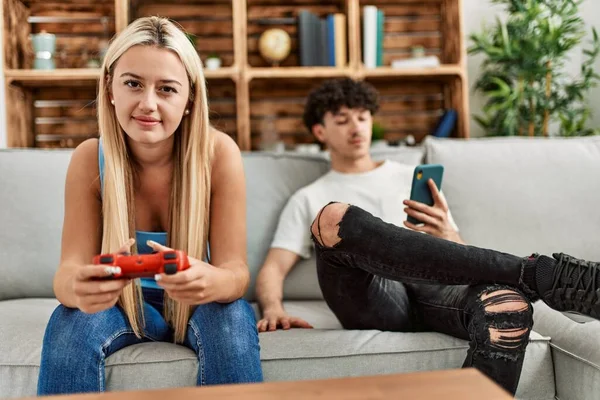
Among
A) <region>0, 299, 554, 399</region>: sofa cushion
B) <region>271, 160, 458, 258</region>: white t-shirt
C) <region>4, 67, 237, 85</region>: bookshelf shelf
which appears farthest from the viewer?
<region>4, 67, 237, 85</region>: bookshelf shelf

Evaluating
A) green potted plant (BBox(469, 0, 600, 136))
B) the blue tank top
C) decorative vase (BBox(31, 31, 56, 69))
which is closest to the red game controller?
the blue tank top

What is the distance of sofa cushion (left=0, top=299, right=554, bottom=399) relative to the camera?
1159mm

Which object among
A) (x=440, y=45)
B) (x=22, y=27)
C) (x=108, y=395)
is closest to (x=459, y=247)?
(x=108, y=395)

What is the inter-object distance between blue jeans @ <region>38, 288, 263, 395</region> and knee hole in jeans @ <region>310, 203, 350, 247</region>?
21cm

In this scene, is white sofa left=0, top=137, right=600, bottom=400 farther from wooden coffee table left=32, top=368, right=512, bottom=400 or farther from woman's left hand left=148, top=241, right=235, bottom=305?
wooden coffee table left=32, top=368, right=512, bottom=400

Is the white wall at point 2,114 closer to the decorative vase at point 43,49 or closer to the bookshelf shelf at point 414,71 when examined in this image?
the decorative vase at point 43,49

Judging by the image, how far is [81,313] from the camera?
3.69 ft

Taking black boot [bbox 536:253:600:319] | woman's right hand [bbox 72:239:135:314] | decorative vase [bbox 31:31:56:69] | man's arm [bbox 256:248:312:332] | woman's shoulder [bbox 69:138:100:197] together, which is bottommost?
man's arm [bbox 256:248:312:332]

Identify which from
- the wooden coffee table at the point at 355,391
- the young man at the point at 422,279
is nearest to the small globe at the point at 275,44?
the young man at the point at 422,279

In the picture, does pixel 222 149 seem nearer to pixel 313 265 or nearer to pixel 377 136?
pixel 313 265

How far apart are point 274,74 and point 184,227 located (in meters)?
1.29

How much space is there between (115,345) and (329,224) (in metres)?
0.48

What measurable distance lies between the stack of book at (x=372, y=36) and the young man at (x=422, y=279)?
36.1 inches

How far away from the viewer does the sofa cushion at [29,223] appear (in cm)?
164
